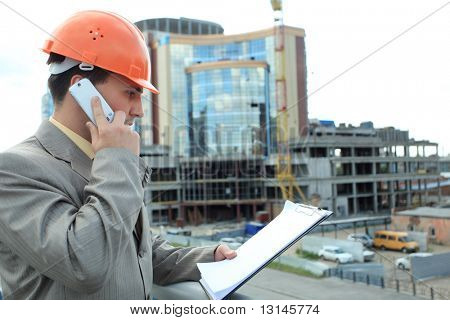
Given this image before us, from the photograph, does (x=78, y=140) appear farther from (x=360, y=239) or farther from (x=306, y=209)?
(x=360, y=239)

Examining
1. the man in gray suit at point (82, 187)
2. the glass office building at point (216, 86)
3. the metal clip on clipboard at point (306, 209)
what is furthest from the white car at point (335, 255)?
the glass office building at point (216, 86)

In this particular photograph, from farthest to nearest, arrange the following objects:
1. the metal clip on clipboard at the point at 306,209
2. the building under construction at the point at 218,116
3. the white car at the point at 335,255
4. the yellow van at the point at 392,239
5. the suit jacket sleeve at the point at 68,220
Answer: the building under construction at the point at 218,116 → the yellow van at the point at 392,239 → the white car at the point at 335,255 → the metal clip on clipboard at the point at 306,209 → the suit jacket sleeve at the point at 68,220

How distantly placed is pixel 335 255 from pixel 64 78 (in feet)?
4.97

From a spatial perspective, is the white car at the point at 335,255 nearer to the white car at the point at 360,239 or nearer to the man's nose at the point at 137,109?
the white car at the point at 360,239

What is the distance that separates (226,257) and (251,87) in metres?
10.3

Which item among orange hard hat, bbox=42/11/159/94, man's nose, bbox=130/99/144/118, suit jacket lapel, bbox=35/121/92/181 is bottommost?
suit jacket lapel, bbox=35/121/92/181

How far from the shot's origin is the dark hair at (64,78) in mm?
344

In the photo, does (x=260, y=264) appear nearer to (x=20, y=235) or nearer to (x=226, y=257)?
(x=226, y=257)

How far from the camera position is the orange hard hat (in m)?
0.35

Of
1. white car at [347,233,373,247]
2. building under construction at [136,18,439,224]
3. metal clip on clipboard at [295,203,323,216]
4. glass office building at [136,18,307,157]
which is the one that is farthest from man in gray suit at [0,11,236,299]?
glass office building at [136,18,307,157]

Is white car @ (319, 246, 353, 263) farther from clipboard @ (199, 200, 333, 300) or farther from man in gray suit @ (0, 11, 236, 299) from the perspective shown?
man in gray suit @ (0, 11, 236, 299)

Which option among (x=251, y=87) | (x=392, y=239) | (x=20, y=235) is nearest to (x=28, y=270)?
(x=20, y=235)

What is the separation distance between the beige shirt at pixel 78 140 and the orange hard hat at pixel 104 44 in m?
0.06

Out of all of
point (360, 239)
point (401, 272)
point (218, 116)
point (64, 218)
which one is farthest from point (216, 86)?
point (64, 218)
